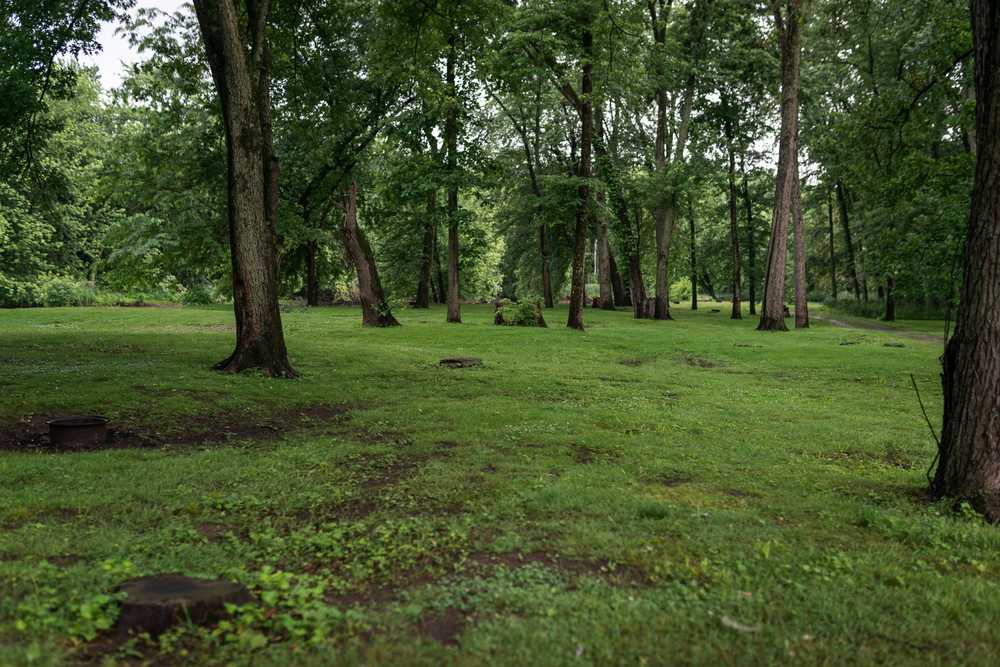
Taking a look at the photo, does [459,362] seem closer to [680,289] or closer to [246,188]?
[246,188]

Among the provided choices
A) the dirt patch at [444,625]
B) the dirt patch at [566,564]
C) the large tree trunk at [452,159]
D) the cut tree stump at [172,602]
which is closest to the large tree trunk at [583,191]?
the large tree trunk at [452,159]

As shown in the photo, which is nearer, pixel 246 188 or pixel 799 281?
pixel 246 188

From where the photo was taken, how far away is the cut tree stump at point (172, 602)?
3475 mm

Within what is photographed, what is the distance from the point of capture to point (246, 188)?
12.5 m

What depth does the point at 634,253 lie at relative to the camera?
39250 mm

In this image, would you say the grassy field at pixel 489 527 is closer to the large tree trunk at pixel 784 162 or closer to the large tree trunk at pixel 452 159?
the large tree trunk at pixel 452 159

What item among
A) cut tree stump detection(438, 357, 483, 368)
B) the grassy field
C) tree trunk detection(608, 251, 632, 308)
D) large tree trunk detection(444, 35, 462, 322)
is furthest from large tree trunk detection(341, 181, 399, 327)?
tree trunk detection(608, 251, 632, 308)

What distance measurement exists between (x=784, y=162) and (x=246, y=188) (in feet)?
74.3

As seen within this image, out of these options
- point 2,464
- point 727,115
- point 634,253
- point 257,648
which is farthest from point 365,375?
point 727,115

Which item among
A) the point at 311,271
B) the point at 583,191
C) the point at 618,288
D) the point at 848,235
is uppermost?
the point at 848,235

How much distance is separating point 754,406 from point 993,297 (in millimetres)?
6140

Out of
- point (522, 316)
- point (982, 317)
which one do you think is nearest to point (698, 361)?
point (522, 316)

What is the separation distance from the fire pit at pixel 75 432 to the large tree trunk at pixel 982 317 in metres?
9.06

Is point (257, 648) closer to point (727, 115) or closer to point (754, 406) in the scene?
point (754, 406)
